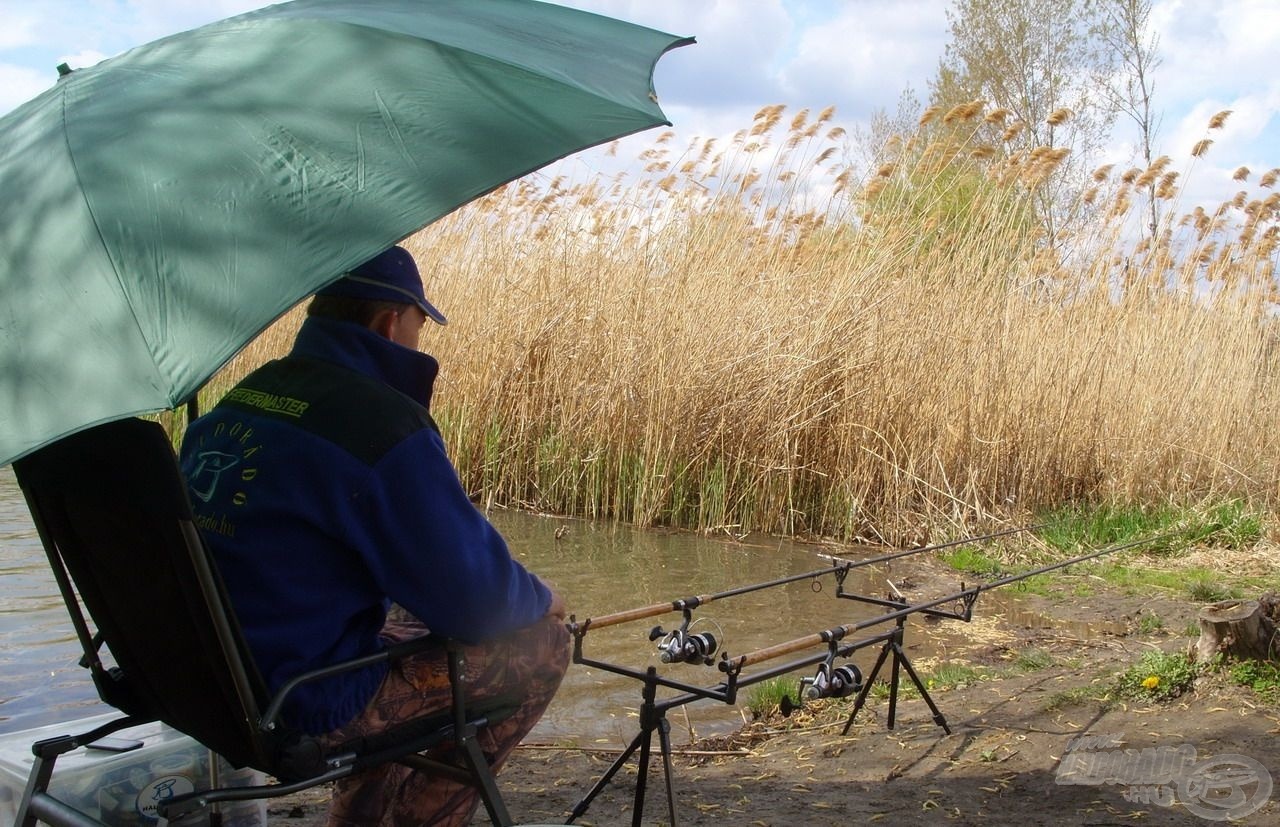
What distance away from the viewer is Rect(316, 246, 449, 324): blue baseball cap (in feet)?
7.22

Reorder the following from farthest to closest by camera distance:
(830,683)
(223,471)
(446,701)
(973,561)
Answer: (973,561), (830,683), (446,701), (223,471)

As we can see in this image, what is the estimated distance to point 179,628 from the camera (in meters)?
1.93

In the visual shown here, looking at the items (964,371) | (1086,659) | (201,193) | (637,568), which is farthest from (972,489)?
(201,193)

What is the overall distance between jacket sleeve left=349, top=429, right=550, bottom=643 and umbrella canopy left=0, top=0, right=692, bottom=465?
403mm

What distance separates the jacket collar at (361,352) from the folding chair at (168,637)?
1.31ft

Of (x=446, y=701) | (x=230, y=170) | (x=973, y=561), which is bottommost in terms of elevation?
(x=973, y=561)

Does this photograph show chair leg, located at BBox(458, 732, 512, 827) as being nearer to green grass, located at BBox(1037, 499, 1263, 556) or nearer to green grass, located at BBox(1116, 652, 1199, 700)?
green grass, located at BBox(1116, 652, 1199, 700)

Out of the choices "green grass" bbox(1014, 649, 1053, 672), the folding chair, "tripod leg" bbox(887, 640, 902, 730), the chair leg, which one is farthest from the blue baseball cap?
"green grass" bbox(1014, 649, 1053, 672)

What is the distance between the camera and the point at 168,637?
197 centimetres

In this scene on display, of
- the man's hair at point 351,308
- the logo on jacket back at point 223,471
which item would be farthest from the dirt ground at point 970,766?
the man's hair at point 351,308

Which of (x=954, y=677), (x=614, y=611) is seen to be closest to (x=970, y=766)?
(x=954, y=677)

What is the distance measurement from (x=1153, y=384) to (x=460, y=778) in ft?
21.5

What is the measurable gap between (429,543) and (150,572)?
1.45 ft

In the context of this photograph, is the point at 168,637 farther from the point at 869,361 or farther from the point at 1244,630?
the point at 869,361
